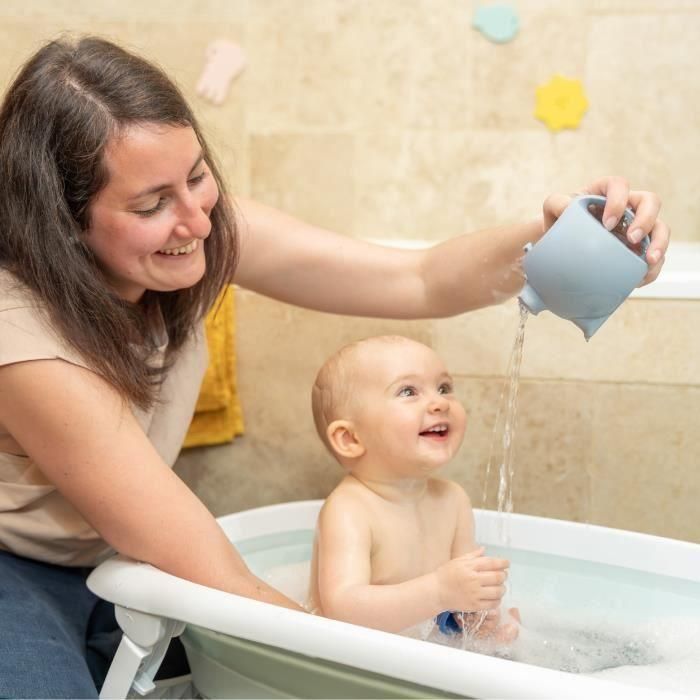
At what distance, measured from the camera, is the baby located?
1.31 m

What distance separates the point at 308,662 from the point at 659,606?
0.53 meters

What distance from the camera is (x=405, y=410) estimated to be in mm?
Result: 1335

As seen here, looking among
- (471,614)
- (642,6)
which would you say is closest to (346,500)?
(471,614)

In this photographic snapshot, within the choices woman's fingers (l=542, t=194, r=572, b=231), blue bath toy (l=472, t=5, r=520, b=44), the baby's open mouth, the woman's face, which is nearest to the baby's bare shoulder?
the baby's open mouth

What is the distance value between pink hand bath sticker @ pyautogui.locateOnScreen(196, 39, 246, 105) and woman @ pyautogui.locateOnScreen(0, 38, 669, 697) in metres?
0.68

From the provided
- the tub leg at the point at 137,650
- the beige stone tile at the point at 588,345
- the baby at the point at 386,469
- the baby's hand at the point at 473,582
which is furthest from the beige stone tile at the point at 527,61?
the tub leg at the point at 137,650

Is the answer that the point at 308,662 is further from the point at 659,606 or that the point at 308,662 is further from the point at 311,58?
the point at 311,58

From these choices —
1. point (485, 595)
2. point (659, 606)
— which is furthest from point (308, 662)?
point (659, 606)

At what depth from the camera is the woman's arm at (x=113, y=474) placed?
1.19 m

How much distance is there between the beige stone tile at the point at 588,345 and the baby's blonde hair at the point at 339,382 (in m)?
0.41

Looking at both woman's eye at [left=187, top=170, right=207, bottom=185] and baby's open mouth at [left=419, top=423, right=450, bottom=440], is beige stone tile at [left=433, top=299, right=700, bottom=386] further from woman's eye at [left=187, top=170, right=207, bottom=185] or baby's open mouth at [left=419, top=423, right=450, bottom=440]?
woman's eye at [left=187, top=170, right=207, bottom=185]

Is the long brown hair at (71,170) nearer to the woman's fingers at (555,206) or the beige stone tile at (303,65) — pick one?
the woman's fingers at (555,206)

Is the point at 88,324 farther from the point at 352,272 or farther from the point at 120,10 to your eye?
the point at 120,10

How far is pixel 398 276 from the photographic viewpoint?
1557 mm
